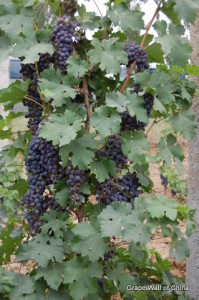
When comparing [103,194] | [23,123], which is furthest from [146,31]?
[23,123]

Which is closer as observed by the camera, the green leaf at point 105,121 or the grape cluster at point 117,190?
the green leaf at point 105,121

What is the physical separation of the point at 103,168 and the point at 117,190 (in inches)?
5.8

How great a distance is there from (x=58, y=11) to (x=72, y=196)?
0.92 metres

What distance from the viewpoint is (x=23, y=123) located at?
8.65 m

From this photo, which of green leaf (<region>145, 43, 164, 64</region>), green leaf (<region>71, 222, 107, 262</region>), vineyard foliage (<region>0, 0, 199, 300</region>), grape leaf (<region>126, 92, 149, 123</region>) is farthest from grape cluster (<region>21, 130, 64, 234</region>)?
green leaf (<region>145, 43, 164, 64</region>)

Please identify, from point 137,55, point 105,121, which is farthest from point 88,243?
point 137,55

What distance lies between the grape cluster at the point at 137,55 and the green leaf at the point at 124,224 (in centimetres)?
63

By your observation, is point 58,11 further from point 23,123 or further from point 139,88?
point 23,123

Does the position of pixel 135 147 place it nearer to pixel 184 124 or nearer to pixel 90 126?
pixel 90 126

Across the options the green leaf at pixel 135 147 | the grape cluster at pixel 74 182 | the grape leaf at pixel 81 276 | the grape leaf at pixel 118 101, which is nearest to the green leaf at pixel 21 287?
the grape leaf at pixel 81 276

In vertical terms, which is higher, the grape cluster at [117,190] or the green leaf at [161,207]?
the grape cluster at [117,190]

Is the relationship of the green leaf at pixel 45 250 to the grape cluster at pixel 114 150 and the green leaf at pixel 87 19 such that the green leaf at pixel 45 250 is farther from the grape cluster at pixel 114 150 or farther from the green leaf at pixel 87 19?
the green leaf at pixel 87 19

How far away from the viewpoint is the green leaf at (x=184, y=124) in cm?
228

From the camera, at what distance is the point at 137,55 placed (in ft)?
7.25
